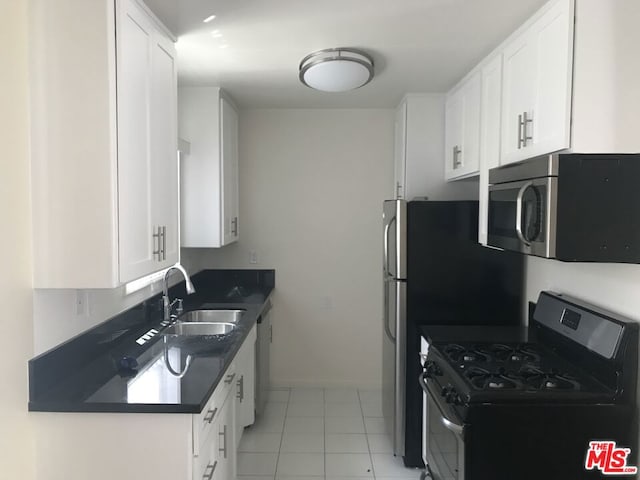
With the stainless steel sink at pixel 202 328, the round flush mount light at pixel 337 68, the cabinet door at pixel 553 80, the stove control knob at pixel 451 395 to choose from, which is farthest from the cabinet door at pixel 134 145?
the cabinet door at pixel 553 80

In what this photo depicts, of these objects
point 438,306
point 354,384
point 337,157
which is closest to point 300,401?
point 354,384

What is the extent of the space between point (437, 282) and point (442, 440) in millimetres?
988

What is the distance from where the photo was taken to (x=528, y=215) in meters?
1.91

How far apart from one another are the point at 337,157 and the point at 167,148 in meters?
2.15

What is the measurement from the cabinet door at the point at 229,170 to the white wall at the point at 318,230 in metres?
0.28

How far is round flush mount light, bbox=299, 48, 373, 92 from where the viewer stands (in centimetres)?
262

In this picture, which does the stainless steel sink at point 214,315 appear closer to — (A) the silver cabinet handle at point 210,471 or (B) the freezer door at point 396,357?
(B) the freezer door at point 396,357

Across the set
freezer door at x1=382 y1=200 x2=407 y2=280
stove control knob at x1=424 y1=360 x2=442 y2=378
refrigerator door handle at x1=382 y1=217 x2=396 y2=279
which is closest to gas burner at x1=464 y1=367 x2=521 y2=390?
stove control knob at x1=424 y1=360 x2=442 y2=378

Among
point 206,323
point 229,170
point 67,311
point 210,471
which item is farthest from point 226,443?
point 229,170

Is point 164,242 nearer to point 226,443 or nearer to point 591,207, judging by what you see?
point 226,443

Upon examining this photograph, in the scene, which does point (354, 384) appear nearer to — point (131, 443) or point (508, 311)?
point (508, 311)

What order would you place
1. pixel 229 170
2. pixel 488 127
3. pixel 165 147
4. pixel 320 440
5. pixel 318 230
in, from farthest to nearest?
pixel 318 230 → pixel 229 170 → pixel 320 440 → pixel 488 127 → pixel 165 147

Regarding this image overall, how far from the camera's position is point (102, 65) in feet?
5.59

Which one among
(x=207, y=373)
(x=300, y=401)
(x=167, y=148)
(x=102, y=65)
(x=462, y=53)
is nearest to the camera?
(x=102, y=65)
